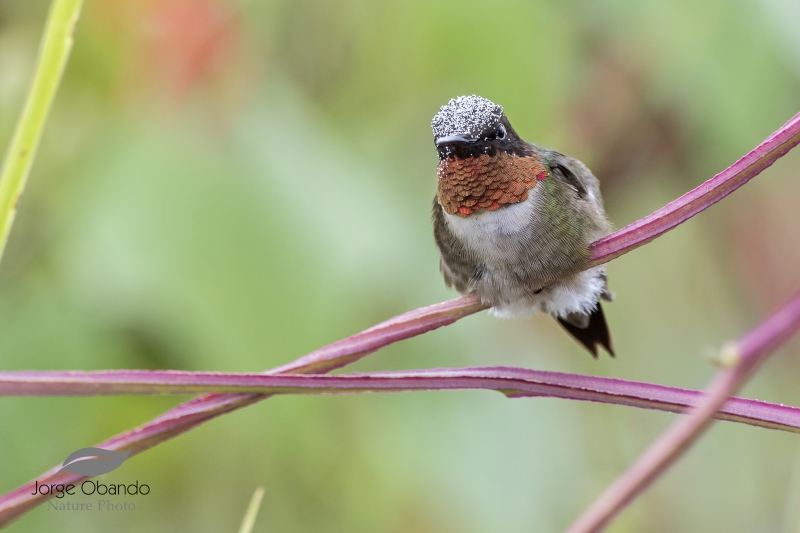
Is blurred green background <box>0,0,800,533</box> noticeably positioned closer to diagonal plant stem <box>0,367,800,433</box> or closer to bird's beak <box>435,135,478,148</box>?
bird's beak <box>435,135,478,148</box>

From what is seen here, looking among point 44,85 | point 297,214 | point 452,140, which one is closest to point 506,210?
point 452,140

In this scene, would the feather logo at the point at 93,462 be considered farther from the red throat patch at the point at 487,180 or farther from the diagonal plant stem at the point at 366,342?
A: the red throat patch at the point at 487,180

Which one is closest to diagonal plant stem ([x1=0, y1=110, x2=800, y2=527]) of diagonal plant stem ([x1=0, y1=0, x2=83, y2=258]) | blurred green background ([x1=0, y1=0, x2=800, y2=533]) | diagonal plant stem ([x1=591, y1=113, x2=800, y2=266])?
diagonal plant stem ([x1=591, y1=113, x2=800, y2=266])

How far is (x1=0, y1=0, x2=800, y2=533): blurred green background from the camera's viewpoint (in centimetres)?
143

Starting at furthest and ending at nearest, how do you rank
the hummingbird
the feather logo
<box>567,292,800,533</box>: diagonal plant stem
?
the hummingbird, the feather logo, <box>567,292,800,533</box>: diagonal plant stem

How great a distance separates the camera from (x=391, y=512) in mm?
2439

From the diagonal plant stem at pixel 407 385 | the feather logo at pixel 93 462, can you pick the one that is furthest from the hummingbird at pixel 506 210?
the feather logo at pixel 93 462

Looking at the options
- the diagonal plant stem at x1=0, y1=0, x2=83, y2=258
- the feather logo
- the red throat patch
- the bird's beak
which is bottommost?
the feather logo

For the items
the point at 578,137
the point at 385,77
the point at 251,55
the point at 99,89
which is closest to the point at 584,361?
the point at 578,137

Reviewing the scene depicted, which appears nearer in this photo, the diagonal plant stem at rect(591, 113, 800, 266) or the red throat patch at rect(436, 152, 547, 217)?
the diagonal plant stem at rect(591, 113, 800, 266)

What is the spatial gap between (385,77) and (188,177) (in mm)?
651

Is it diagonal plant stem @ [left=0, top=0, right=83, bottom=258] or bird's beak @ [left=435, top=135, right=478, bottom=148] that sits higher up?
diagonal plant stem @ [left=0, top=0, right=83, bottom=258]

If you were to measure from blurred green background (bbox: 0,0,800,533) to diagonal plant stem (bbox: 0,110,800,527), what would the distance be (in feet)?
1.71

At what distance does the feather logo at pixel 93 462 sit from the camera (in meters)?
0.88
